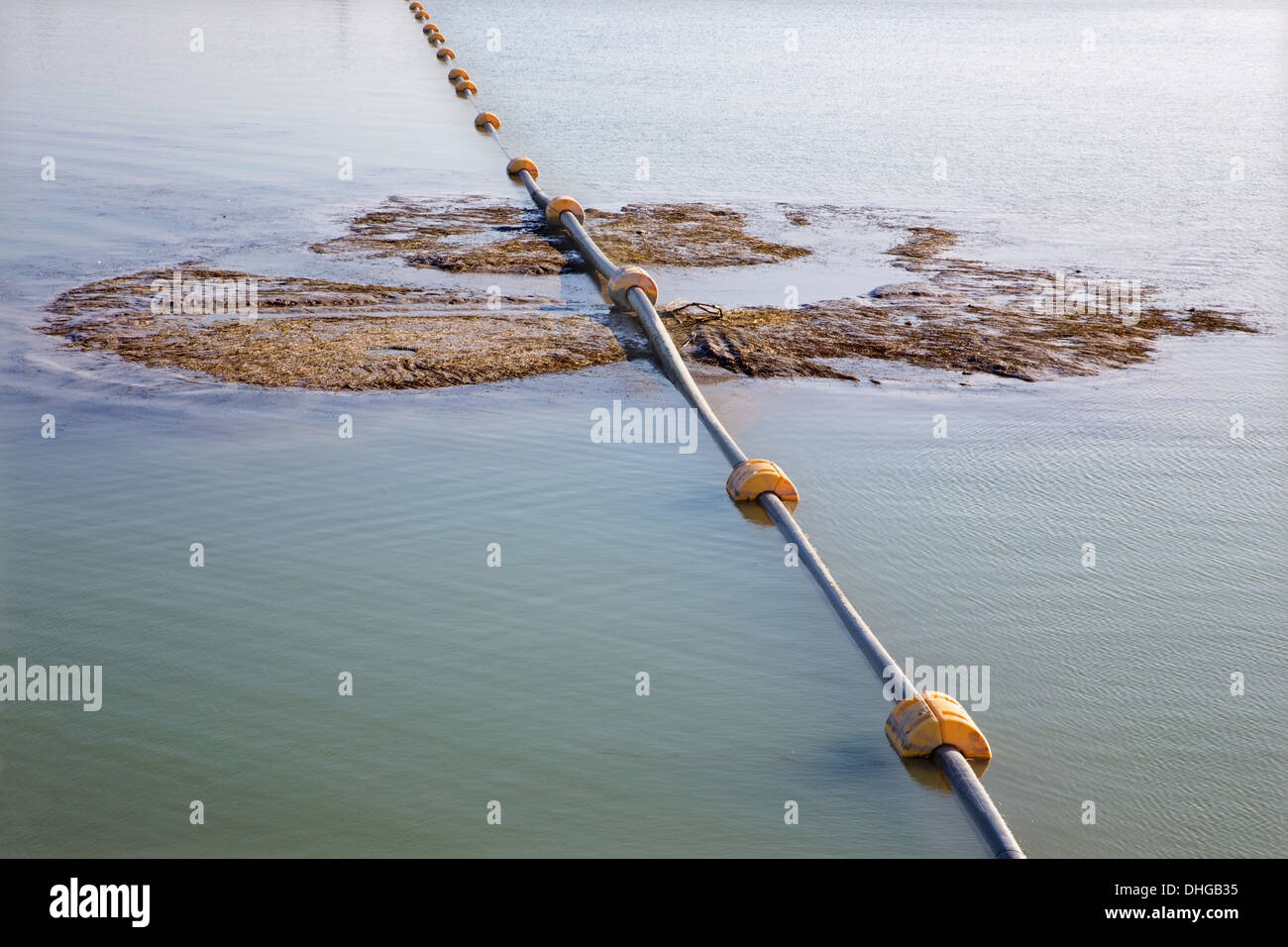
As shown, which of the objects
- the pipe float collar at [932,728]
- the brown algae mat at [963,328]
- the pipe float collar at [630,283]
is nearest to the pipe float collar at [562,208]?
the pipe float collar at [630,283]

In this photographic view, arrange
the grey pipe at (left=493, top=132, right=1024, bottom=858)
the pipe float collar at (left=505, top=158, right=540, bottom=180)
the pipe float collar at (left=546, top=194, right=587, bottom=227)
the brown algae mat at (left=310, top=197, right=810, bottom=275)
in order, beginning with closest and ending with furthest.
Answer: the grey pipe at (left=493, top=132, right=1024, bottom=858), the brown algae mat at (left=310, top=197, right=810, bottom=275), the pipe float collar at (left=546, top=194, right=587, bottom=227), the pipe float collar at (left=505, top=158, right=540, bottom=180)

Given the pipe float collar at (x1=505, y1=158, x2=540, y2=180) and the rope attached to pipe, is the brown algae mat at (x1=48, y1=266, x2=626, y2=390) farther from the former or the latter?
the pipe float collar at (x1=505, y1=158, x2=540, y2=180)

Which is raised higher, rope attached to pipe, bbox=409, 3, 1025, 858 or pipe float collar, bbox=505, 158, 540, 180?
pipe float collar, bbox=505, 158, 540, 180

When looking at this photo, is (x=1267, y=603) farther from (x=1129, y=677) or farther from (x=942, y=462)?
(x=942, y=462)

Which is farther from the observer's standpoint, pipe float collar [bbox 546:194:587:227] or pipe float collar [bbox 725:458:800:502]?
pipe float collar [bbox 546:194:587:227]

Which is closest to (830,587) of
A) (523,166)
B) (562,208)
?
(562,208)

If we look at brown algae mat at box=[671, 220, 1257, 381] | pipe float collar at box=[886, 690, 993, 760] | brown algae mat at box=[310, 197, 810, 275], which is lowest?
pipe float collar at box=[886, 690, 993, 760]

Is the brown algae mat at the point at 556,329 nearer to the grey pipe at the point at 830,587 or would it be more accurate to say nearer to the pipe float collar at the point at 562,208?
the grey pipe at the point at 830,587

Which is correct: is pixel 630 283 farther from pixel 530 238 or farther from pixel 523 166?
pixel 523 166

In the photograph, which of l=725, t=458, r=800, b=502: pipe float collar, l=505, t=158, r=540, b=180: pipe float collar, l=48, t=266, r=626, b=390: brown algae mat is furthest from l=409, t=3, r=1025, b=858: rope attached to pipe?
l=505, t=158, r=540, b=180: pipe float collar

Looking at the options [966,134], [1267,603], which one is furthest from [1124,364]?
[966,134]
